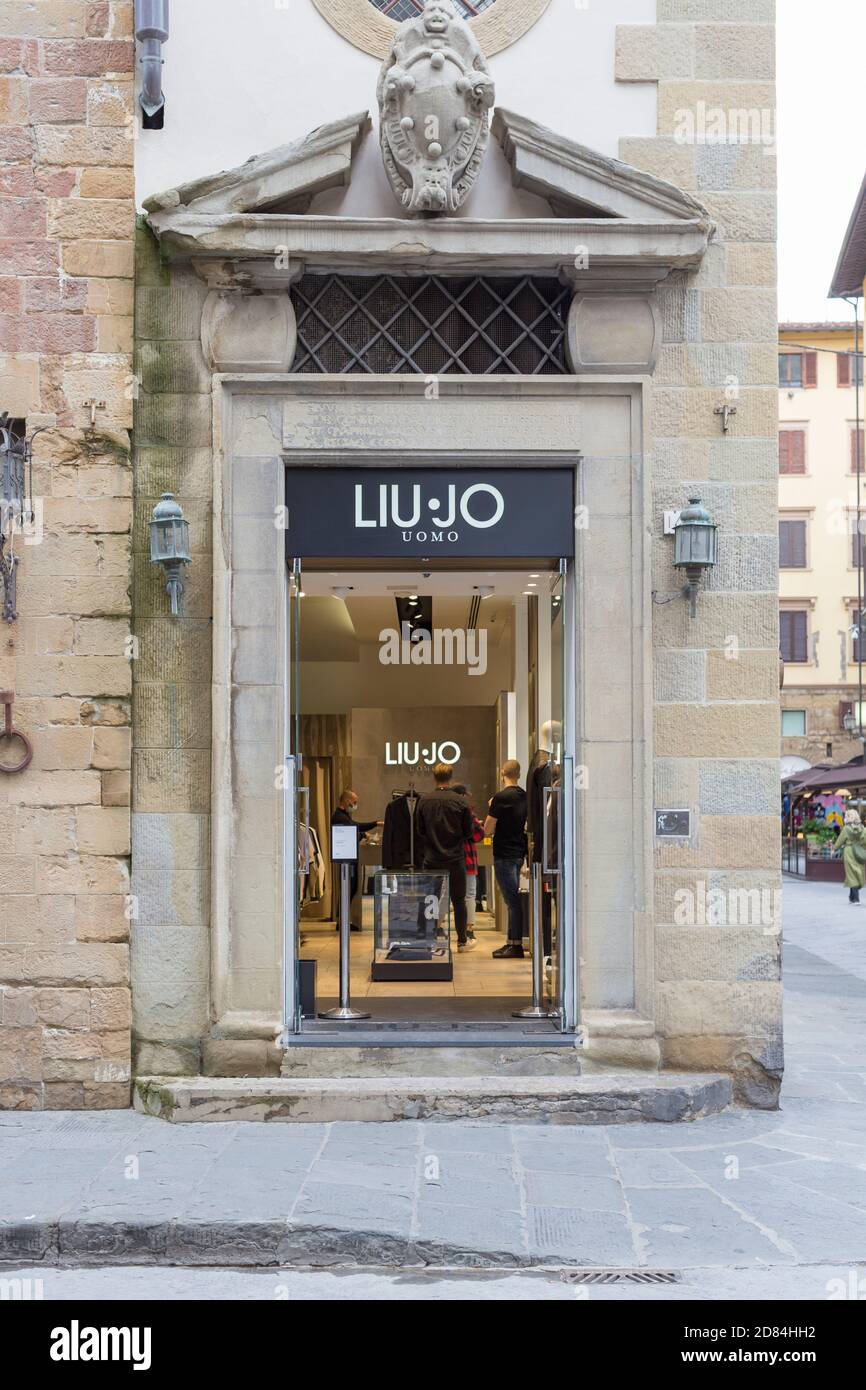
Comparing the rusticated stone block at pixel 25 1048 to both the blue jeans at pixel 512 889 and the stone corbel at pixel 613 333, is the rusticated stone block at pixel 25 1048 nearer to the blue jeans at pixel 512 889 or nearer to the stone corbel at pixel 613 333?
the blue jeans at pixel 512 889

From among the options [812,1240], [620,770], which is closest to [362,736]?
[620,770]

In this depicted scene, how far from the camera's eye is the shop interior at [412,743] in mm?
10227

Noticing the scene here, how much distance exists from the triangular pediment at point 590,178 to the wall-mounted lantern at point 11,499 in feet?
11.2

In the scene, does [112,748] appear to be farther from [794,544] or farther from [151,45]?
[794,544]

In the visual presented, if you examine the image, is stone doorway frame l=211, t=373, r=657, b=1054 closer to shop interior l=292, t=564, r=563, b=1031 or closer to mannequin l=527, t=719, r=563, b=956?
shop interior l=292, t=564, r=563, b=1031

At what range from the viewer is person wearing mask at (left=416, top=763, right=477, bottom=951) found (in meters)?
13.1

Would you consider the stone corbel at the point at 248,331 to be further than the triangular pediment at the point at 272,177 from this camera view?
Yes

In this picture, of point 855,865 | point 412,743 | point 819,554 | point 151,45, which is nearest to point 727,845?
point 151,45

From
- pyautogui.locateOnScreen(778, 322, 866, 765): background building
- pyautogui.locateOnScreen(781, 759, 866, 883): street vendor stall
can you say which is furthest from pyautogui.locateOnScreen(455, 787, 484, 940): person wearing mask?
pyautogui.locateOnScreen(778, 322, 866, 765): background building

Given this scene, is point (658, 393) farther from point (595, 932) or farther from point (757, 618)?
point (595, 932)

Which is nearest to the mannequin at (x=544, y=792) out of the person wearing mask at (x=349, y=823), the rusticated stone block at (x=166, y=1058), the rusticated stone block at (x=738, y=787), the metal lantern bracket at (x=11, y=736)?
the rusticated stone block at (x=738, y=787)

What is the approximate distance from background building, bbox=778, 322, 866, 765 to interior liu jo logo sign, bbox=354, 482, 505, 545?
143ft

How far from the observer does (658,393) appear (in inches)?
364
